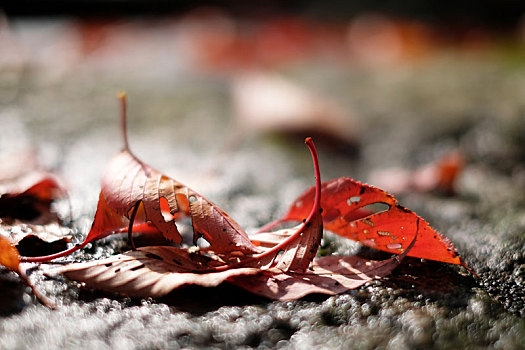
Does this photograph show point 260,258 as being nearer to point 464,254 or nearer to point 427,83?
point 464,254

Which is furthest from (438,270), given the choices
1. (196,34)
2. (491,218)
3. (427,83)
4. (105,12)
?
(105,12)

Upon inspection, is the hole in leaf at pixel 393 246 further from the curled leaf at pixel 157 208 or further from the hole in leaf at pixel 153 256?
the hole in leaf at pixel 153 256

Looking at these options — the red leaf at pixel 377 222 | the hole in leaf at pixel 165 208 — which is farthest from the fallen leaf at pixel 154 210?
the red leaf at pixel 377 222

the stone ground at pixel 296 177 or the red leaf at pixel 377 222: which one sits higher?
the red leaf at pixel 377 222

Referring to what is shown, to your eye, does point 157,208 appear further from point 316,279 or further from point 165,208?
point 316,279

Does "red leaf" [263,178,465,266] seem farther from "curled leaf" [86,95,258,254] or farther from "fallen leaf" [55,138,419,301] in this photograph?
"curled leaf" [86,95,258,254]

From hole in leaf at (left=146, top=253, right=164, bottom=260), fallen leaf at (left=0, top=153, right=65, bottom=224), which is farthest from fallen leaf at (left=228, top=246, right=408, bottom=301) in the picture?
fallen leaf at (left=0, top=153, right=65, bottom=224)
